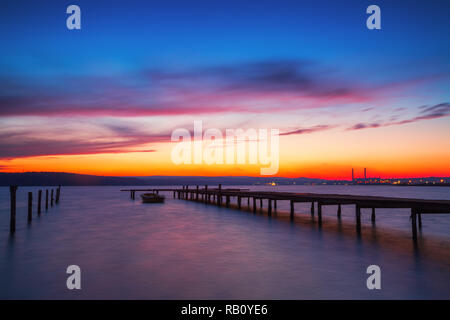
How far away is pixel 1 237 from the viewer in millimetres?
21875

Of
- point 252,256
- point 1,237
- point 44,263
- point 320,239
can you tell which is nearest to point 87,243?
point 44,263

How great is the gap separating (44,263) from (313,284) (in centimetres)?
1092

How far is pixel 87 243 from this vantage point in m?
19.7

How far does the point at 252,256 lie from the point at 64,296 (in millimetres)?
8329

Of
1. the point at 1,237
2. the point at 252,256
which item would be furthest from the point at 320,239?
the point at 1,237

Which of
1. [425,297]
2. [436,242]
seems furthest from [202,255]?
[436,242]

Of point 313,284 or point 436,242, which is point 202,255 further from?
point 436,242

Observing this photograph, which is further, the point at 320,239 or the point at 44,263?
the point at 320,239
